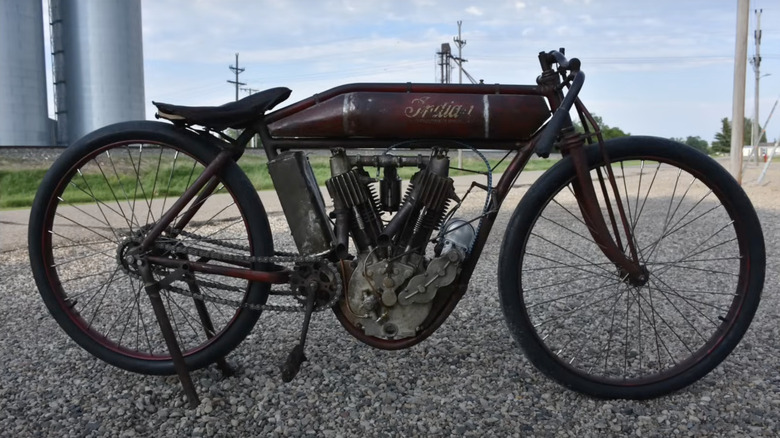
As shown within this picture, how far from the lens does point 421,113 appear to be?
2604mm

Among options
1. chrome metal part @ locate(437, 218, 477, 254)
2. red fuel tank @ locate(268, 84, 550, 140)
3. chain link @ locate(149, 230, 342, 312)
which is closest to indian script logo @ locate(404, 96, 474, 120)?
red fuel tank @ locate(268, 84, 550, 140)

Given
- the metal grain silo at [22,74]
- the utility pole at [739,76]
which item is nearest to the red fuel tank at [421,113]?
the utility pole at [739,76]

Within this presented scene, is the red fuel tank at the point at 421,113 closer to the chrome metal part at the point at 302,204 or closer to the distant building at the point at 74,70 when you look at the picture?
the chrome metal part at the point at 302,204

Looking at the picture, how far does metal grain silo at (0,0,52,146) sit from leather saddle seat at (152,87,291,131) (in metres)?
22.2

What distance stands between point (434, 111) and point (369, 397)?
1242mm

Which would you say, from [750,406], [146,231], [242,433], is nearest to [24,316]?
[146,231]

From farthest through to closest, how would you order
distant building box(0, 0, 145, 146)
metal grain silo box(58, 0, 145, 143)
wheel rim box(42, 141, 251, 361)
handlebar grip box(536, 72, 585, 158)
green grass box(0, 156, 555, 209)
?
metal grain silo box(58, 0, 145, 143), distant building box(0, 0, 145, 146), green grass box(0, 156, 555, 209), wheel rim box(42, 141, 251, 361), handlebar grip box(536, 72, 585, 158)

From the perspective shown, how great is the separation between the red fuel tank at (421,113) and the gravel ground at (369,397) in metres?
1.12

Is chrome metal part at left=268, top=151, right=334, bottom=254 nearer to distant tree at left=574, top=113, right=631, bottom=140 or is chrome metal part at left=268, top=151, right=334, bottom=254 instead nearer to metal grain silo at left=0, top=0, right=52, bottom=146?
distant tree at left=574, top=113, right=631, bottom=140

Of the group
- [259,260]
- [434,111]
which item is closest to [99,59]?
[259,260]

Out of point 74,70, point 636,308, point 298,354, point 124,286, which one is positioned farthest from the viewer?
point 74,70

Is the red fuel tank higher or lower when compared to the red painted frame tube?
higher

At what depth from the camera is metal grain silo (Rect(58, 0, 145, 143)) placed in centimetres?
2270

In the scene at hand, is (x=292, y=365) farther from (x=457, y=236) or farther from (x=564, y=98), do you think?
(x=564, y=98)
